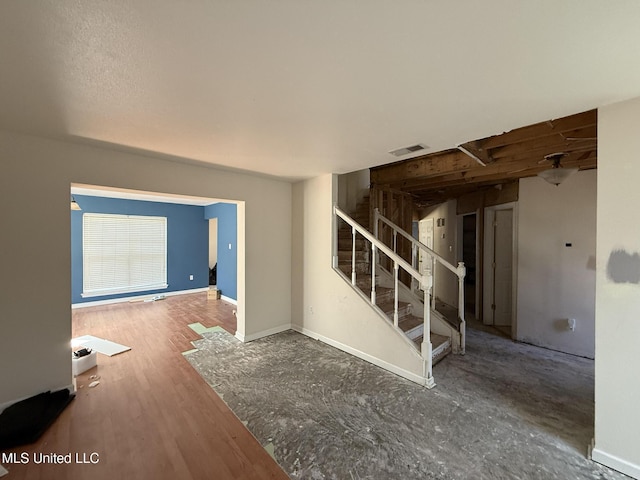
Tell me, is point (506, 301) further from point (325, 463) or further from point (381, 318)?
point (325, 463)

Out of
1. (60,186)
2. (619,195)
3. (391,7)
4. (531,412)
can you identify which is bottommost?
(531,412)

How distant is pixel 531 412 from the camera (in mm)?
2260

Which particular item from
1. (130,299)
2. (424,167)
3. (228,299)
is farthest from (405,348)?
(130,299)

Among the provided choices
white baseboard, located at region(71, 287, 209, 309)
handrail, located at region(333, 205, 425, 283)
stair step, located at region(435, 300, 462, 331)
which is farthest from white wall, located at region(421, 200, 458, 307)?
white baseboard, located at region(71, 287, 209, 309)

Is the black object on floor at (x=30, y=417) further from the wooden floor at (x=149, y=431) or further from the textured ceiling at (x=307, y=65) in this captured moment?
the textured ceiling at (x=307, y=65)

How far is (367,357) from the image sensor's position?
10.4 ft

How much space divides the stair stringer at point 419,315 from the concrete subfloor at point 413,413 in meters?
0.28

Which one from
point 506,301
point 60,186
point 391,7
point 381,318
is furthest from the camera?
point 506,301

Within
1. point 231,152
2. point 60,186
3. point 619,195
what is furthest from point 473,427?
point 60,186

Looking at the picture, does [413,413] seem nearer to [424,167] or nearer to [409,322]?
[409,322]

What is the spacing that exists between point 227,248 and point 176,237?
1.62 m

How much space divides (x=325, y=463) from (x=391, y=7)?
247 centimetres

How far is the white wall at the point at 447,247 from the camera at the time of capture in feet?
19.4

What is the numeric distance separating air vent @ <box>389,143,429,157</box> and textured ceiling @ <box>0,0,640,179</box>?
0.34m
